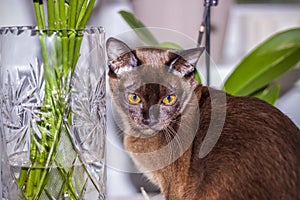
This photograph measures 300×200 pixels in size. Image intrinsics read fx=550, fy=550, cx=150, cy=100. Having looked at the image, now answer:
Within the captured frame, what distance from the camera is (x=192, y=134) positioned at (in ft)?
2.21

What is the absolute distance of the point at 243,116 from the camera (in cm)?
69

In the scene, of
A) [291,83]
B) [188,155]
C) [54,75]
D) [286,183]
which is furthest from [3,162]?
[291,83]

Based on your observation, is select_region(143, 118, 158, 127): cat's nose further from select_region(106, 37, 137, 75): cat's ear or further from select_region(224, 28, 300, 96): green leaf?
select_region(224, 28, 300, 96): green leaf

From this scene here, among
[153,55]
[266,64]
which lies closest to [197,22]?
[266,64]

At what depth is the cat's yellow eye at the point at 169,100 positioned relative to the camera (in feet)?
2.11

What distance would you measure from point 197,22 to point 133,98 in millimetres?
321

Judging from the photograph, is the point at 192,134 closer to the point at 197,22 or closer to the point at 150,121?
the point at 150,121

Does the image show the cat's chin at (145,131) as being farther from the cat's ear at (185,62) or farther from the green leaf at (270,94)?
the green leaf at (270,94)

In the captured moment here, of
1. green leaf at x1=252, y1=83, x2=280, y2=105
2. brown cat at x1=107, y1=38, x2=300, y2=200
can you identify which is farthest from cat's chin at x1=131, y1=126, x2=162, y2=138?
green leaf at x1=252, y1=83, x2=280, y2=105

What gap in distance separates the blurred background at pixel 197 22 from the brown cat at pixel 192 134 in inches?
3.1

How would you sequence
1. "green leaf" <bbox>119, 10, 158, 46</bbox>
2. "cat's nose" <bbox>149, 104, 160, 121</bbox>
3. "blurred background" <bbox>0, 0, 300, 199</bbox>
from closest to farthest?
"cat's nose" <bbox>149, 104, 160, 121</bbox>
"green leaf" <bbox>119, 10, 158, 46</bbox>
"blurred background" <bbox>0, 0, 300, 199</bbox>

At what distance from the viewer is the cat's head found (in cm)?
64

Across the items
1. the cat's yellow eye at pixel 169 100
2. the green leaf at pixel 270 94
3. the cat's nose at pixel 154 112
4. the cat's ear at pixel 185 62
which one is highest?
the cat's ear at pixel 185 62

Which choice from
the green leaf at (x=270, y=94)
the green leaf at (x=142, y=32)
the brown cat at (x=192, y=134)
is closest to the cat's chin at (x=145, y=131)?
the brown cat at (x=192, y=134)
